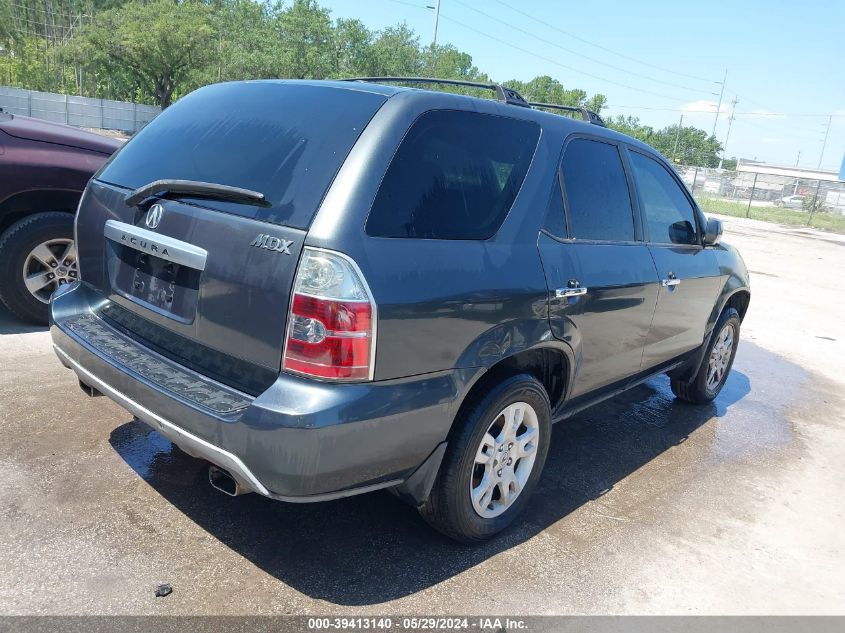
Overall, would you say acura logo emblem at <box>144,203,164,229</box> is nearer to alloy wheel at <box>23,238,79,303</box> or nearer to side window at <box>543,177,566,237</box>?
side window at <box>543,177,566,237</box>

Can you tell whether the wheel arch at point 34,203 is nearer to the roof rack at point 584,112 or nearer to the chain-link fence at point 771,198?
the roof rack at point 584,112

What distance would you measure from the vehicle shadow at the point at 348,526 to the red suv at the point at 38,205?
6.28 feet

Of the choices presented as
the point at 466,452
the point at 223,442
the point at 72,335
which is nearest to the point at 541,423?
the point at 466,452

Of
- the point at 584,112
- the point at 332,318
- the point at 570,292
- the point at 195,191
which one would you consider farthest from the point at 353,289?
the point at 584,112

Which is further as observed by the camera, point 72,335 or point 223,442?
point 72,335

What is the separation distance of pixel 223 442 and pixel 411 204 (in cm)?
108

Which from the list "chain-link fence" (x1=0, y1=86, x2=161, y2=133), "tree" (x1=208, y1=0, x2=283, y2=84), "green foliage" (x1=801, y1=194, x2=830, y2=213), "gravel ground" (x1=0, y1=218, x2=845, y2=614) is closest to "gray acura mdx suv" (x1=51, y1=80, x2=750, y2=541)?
"gravel ground" (x1=0, y1=218, x2=845, y2=614)

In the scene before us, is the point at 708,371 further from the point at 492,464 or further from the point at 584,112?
the point at 492,464

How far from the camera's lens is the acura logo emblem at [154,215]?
2.70m

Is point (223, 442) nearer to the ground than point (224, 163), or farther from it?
nearer to the ground

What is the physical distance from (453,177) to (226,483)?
146cm

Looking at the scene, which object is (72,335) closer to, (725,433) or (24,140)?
(24,140)

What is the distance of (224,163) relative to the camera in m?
2.67

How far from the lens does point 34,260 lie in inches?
196
